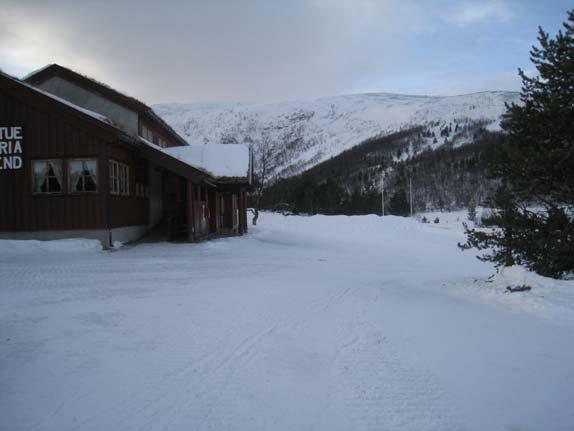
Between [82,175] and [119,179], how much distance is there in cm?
139

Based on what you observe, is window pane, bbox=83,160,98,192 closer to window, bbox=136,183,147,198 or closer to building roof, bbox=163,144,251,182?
window, bbox=136,183,147,198

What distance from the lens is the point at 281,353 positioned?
4699 mm

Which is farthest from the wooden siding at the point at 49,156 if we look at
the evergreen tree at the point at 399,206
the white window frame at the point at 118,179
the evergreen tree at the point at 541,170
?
the evergreen tree at the point at 399,206

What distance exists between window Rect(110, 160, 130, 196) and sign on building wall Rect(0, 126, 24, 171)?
10.4 feet

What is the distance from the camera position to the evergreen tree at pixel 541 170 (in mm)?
7004

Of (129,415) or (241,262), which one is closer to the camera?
(129,415)

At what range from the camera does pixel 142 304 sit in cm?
680

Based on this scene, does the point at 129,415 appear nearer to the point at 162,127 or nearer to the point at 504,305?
the point at 504,305

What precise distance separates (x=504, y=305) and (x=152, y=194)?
1603cm

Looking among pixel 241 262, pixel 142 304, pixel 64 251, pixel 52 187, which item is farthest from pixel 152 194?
pixel 142 304

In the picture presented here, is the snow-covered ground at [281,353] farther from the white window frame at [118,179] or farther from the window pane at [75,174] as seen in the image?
the white window frame at [118,179]

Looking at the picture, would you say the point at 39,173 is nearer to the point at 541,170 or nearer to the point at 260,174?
the point at 541,170

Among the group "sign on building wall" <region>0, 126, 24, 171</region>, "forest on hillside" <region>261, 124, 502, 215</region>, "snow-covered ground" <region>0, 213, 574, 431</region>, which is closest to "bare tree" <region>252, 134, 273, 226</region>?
"forest on hillside" <region>261, 124, 502, 215</region>

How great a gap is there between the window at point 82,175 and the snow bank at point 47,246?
1.92 m
